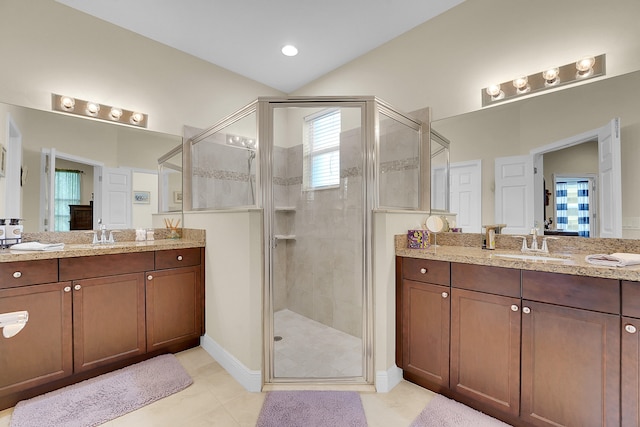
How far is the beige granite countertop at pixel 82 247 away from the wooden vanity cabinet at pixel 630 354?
8.66 feet

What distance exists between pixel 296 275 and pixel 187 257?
0.94m

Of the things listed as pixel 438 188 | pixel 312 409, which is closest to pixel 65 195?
pixel 312 409

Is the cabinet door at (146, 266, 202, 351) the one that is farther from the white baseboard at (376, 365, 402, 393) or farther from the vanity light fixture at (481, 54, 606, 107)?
the vanity light fixture at (481, 54, 606, 107)

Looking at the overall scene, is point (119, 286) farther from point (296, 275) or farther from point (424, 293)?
point (424, 293)

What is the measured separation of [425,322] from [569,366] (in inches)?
27.5

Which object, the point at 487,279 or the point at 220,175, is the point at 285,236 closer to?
the point at 220,175

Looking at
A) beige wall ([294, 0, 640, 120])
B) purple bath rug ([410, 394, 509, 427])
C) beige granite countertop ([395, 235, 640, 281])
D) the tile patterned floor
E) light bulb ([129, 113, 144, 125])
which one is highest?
beige wall ([294, 0, 640, 120])

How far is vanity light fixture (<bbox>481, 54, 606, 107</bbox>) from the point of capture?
1.75 m

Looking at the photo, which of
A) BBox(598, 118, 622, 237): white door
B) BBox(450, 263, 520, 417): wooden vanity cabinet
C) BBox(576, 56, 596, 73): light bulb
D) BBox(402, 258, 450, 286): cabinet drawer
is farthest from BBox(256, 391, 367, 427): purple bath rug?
BBox(576, 56, 596, 73): light bulb

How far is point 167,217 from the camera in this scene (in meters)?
2.70

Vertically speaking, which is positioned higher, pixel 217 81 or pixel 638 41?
pixel 217 81

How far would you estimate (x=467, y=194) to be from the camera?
84.5 inches

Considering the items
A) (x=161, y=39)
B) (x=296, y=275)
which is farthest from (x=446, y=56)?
(x=161, y=39)

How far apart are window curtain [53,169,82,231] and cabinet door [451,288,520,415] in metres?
2.91
